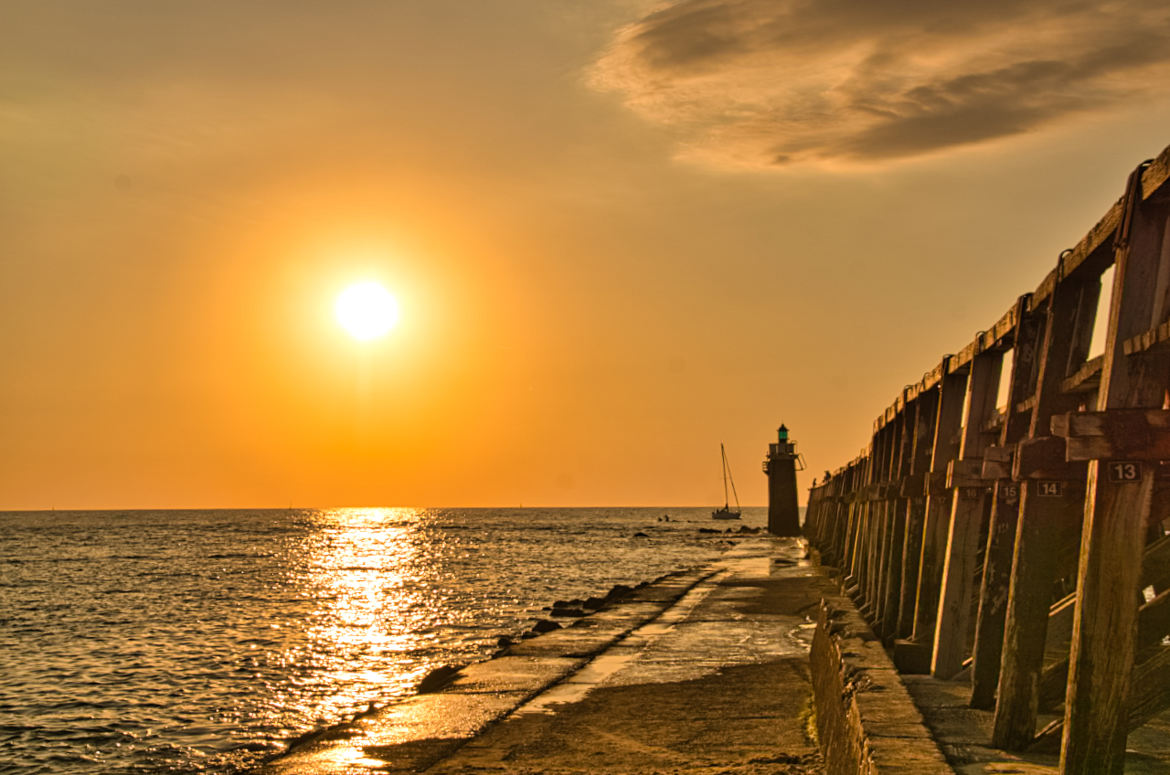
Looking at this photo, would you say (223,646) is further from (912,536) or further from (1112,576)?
(1112,576)

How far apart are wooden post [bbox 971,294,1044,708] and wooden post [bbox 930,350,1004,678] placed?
3.01 feet

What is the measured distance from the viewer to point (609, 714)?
431 inches

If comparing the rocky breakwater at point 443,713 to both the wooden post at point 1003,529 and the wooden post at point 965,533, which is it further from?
the wooden post at point 1003,529

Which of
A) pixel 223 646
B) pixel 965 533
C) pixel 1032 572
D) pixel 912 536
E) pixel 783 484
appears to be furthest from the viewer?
pixel 783 484

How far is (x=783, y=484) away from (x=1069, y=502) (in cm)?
8139

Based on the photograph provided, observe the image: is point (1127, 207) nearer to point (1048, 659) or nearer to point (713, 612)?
point (1048, 659)

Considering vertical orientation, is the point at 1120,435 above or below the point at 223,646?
above

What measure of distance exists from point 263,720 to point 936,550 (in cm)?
1073

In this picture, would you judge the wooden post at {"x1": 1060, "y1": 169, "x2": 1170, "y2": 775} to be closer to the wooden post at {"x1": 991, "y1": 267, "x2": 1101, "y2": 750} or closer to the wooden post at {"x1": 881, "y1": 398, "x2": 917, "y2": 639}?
the wooden post at {"x1": 991, "y1": 267, "x2": 1101, "y2": 750}

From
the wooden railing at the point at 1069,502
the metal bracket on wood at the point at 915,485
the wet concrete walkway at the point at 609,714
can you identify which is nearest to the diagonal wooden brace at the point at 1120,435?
the wooden railing at the point at 1069,502

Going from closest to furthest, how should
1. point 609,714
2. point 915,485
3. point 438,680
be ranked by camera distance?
point 915,485, point 609,714, point 438,680

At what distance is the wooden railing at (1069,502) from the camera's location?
13.5ft

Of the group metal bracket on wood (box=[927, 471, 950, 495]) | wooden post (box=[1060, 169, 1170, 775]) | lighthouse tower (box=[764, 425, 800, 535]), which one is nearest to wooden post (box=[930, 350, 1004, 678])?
metal bracket on wood (box=[927, 471, 950, 495])

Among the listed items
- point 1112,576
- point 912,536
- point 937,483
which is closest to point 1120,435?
point 1112,576
